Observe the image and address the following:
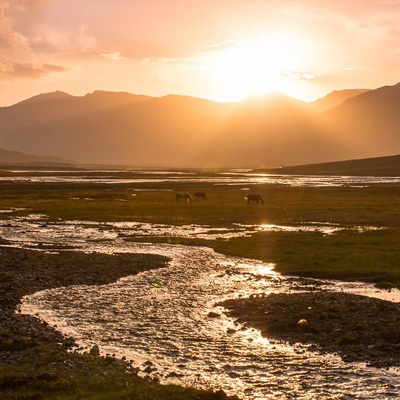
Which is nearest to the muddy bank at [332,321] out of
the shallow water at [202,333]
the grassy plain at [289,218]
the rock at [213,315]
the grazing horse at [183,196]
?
the rock at [213,315]

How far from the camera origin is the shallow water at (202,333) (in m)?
13.2

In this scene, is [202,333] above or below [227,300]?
below

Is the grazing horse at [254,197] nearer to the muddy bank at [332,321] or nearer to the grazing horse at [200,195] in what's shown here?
the grazing horse at [200,195]

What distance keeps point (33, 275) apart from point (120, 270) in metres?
3.94

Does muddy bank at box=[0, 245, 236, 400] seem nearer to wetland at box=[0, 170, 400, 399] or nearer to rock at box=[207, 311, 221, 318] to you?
wetland at box=[0, 170, 400, 399]

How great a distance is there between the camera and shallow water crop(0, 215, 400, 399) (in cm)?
1322

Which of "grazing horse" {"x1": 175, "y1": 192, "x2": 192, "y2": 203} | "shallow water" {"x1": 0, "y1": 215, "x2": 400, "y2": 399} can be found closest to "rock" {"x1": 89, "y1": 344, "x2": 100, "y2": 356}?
"shallow water" {"x1": 0, "y1": 215, "x2": 400, "y2": 399}

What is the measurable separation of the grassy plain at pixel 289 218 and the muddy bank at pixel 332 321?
446 cm

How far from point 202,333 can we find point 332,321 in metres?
4.34

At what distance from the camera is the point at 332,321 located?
18297 mm

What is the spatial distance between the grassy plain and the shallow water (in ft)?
8.64

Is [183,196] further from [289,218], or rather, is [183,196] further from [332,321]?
[332,321]

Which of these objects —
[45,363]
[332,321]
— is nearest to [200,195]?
[332,321]

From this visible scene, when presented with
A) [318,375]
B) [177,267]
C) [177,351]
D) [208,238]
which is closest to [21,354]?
[177,351]
